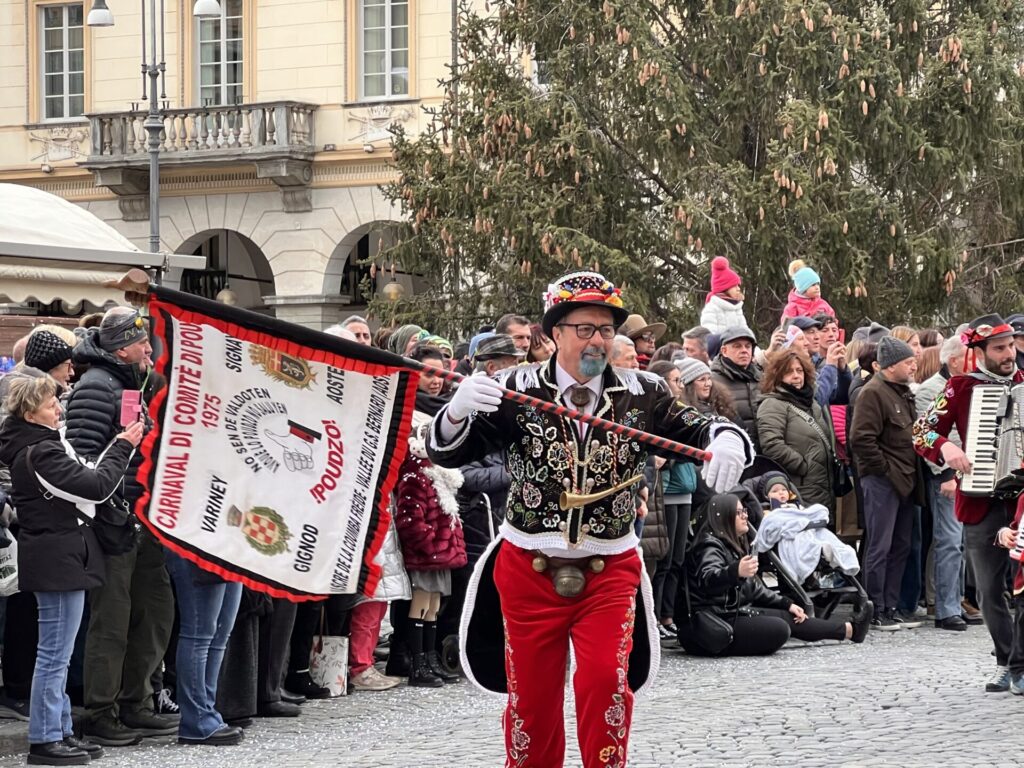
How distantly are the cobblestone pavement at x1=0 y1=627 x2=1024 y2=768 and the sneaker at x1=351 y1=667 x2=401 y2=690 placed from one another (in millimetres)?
127

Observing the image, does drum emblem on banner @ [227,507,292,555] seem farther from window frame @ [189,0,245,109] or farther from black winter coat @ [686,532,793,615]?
window frame @ [189,0,245,109]

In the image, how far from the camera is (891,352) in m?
13.9

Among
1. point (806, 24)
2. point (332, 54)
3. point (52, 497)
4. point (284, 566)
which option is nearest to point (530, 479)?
point (284, 566)

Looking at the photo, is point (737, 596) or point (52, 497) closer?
point (52, 497)

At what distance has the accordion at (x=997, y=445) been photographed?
1022 cm

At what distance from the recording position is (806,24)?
22156mm

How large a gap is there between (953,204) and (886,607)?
11110 mm

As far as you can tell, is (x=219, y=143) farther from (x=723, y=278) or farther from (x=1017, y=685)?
(x=1017, y=685)

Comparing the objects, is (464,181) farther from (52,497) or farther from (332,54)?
(52,497)

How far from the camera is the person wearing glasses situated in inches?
272

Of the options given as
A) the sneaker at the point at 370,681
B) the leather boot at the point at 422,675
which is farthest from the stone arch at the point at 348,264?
the sneaker at the point at 370,681

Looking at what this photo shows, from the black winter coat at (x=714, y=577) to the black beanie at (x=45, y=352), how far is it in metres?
4.41

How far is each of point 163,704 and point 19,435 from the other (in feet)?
6.49

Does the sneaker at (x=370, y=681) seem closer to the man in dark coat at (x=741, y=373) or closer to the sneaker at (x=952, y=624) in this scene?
the man in dark coat at (x=741, y=373)
